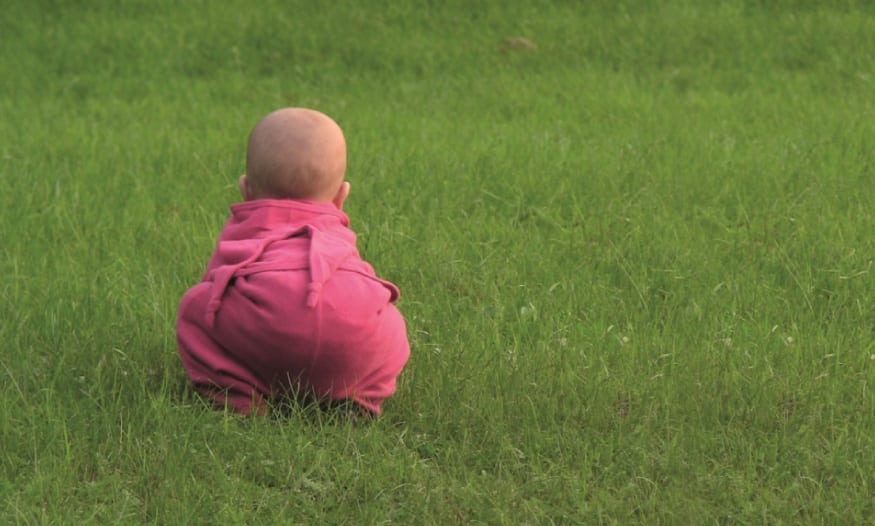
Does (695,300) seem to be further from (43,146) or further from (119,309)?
(43,146)

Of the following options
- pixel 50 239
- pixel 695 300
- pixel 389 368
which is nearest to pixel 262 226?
pixel 389 368

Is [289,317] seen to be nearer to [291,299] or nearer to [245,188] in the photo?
[291,299]

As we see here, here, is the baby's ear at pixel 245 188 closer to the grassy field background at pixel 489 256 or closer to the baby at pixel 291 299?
the baby at pixel 291 299

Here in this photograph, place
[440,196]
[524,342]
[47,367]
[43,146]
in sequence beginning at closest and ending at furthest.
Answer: [47,367] < [524,342] < [440,196] < [43,146]

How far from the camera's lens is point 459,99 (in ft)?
30.0

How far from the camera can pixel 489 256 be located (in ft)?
18.6

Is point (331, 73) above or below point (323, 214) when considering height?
below

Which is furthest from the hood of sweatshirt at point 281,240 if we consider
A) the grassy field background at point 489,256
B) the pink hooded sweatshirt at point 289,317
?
the grassy field background at point 489,256

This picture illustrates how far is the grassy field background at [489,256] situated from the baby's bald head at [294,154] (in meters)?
0.70

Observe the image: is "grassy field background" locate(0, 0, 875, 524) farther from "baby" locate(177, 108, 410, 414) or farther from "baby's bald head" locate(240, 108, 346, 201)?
"baby's bald head" locate(240, 108, 346, 201)

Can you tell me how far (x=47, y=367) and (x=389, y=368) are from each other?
1176 millimetres

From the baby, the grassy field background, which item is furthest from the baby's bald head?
the grassy field background

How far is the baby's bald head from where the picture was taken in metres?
4.07

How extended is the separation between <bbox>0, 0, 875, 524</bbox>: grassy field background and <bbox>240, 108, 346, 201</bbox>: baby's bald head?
70cm
